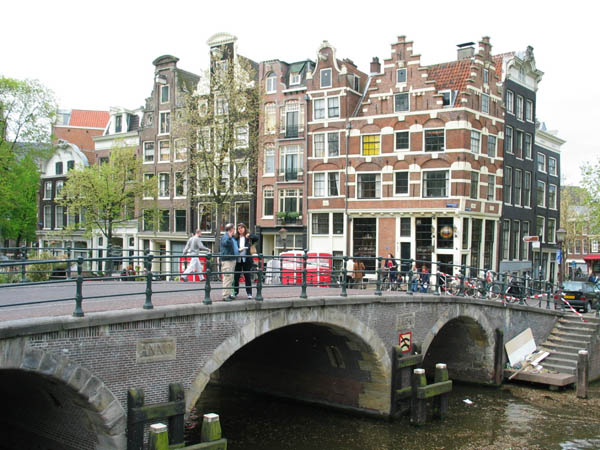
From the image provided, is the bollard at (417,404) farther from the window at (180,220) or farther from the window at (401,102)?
the window at (180,220)

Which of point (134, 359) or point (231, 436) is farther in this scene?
point (231, 436)

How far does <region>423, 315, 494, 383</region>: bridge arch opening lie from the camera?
19.8 metres

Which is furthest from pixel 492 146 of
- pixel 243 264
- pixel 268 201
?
pixel 243 264

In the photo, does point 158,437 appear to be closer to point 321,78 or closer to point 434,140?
point 434,140

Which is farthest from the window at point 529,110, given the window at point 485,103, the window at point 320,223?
the window at point 320,223

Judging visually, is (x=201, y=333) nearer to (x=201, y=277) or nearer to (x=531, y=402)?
(x=201, y=277)


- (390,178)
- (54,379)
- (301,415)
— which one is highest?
(390,178)

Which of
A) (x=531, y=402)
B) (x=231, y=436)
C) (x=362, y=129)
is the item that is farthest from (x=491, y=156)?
(x=231, y=436)

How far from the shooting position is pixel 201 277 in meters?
19.7

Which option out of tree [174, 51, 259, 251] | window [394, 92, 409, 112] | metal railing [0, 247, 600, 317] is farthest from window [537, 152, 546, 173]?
tree [174, 51, 259, 251]

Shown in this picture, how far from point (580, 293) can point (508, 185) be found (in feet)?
33.8

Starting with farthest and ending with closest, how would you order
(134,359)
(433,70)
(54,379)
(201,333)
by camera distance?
(433,70), (201,333), (134,359), (54,379)

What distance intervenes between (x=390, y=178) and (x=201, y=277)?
1619 cm

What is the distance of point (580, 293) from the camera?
26703mm
